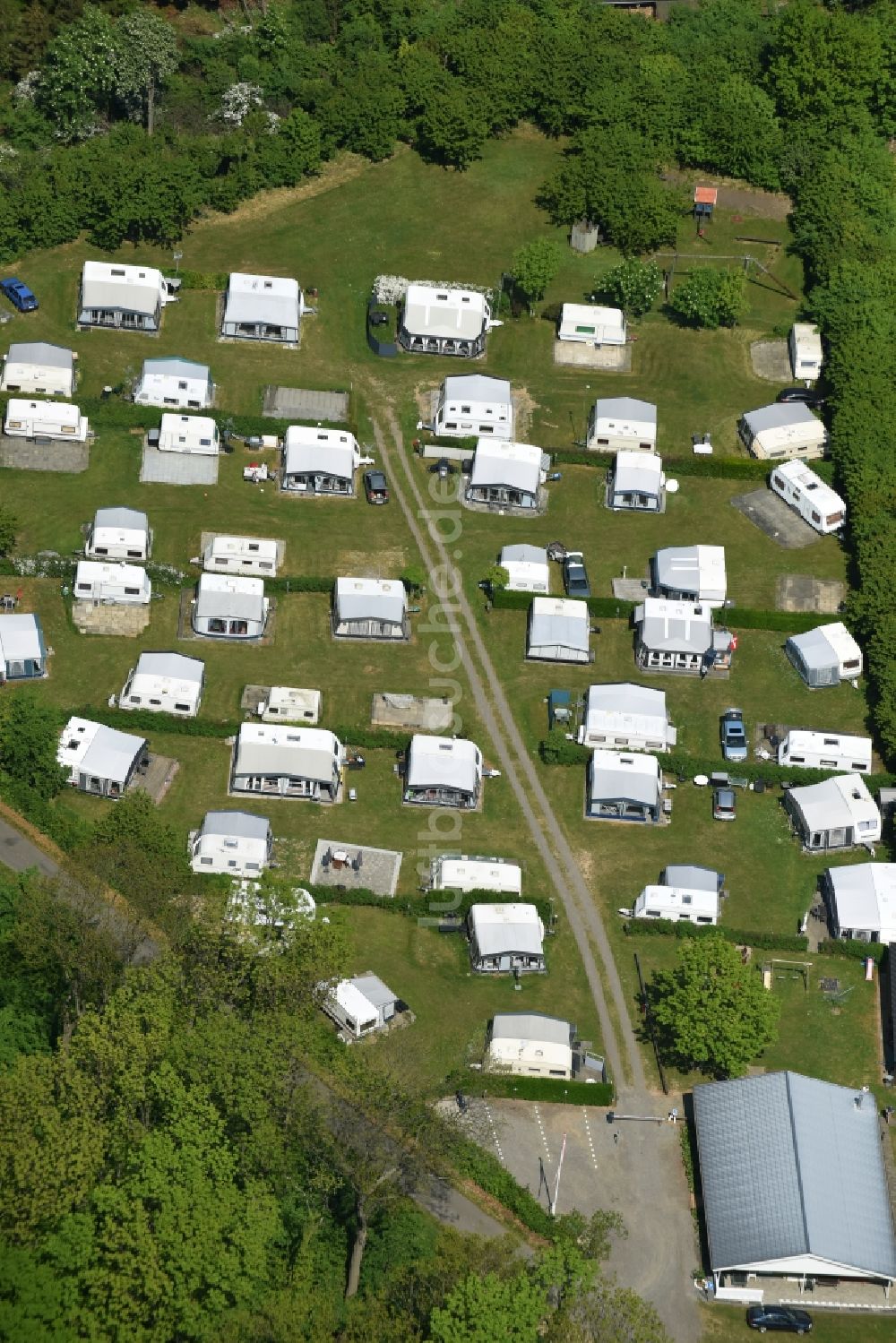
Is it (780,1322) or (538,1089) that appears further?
(538,1089)

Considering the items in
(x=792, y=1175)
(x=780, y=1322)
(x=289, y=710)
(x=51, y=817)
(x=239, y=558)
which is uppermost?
(x=239, y=558)

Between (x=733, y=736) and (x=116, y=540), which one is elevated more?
(x=116, y=540)

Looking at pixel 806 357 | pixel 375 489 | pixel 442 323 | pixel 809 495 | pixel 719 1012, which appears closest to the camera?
pixel 719 1012

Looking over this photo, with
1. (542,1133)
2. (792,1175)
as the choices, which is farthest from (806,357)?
(792,1175)

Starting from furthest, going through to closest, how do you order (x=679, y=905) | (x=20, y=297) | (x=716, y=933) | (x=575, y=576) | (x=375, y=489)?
(x=20, y=297)
(x=375, y=489)
(x=575, y=576)
(x=679, y=905)
(x=716, y=933)

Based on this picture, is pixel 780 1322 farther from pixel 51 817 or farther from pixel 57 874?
pixel 51 817

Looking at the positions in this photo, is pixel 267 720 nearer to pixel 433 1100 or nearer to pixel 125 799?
pixel 125 799

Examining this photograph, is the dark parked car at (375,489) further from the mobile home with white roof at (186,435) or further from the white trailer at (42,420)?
the white trailer at (42,420)

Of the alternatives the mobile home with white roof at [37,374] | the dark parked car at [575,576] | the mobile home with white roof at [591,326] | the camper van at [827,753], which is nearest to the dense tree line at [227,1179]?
the camper van at [827,753]
